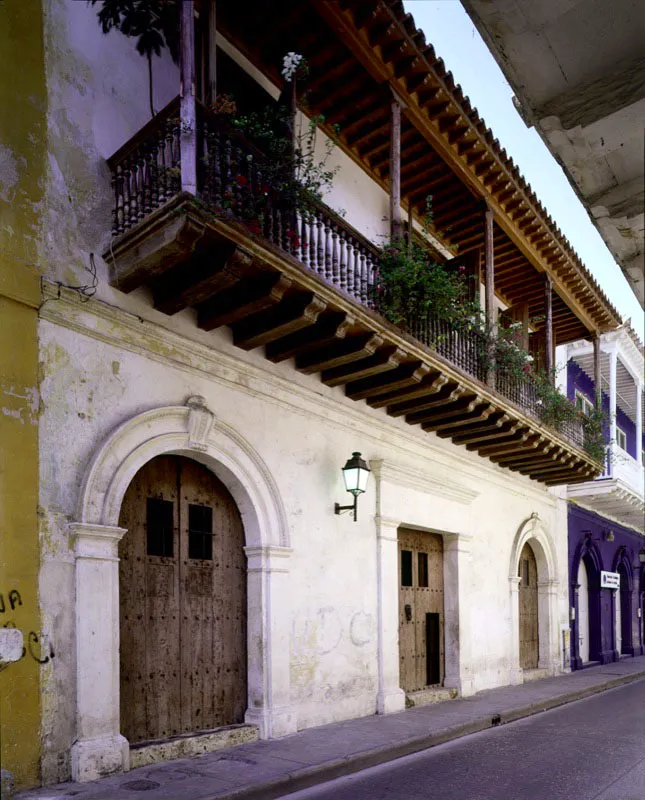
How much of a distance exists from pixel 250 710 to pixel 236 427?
2768 mm

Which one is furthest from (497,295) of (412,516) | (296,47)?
(296,47)

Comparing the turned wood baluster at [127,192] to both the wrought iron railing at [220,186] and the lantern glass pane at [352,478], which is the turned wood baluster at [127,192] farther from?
the lantern glass pane at [352,478]

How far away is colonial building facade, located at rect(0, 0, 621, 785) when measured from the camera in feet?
20.6

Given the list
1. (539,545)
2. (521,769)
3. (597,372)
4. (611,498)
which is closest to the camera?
(521,769)

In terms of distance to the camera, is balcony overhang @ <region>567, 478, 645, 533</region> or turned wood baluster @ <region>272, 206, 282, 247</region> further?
balcony overhang @ <region>567, 478, 645, 533</region>

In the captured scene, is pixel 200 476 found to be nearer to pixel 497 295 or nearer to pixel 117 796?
pixel 117 796

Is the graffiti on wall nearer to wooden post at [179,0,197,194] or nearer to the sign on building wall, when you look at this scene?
wooden post at [179,0,197,194]

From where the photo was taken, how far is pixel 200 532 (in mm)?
7906

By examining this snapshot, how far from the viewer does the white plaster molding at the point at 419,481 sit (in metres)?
10.2

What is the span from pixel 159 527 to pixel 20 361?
218 centimetres

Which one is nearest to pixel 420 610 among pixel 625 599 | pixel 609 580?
pixel 609 580

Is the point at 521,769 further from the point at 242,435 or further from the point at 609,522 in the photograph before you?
the point at 609,522

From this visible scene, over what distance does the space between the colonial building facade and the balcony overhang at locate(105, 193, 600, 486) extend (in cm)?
3

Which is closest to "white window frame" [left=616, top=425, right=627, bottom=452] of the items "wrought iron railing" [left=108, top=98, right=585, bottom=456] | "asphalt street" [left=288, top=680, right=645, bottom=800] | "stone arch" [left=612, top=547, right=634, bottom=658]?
"stone arch" [left=612, top=547, right=634, bottom=658]
